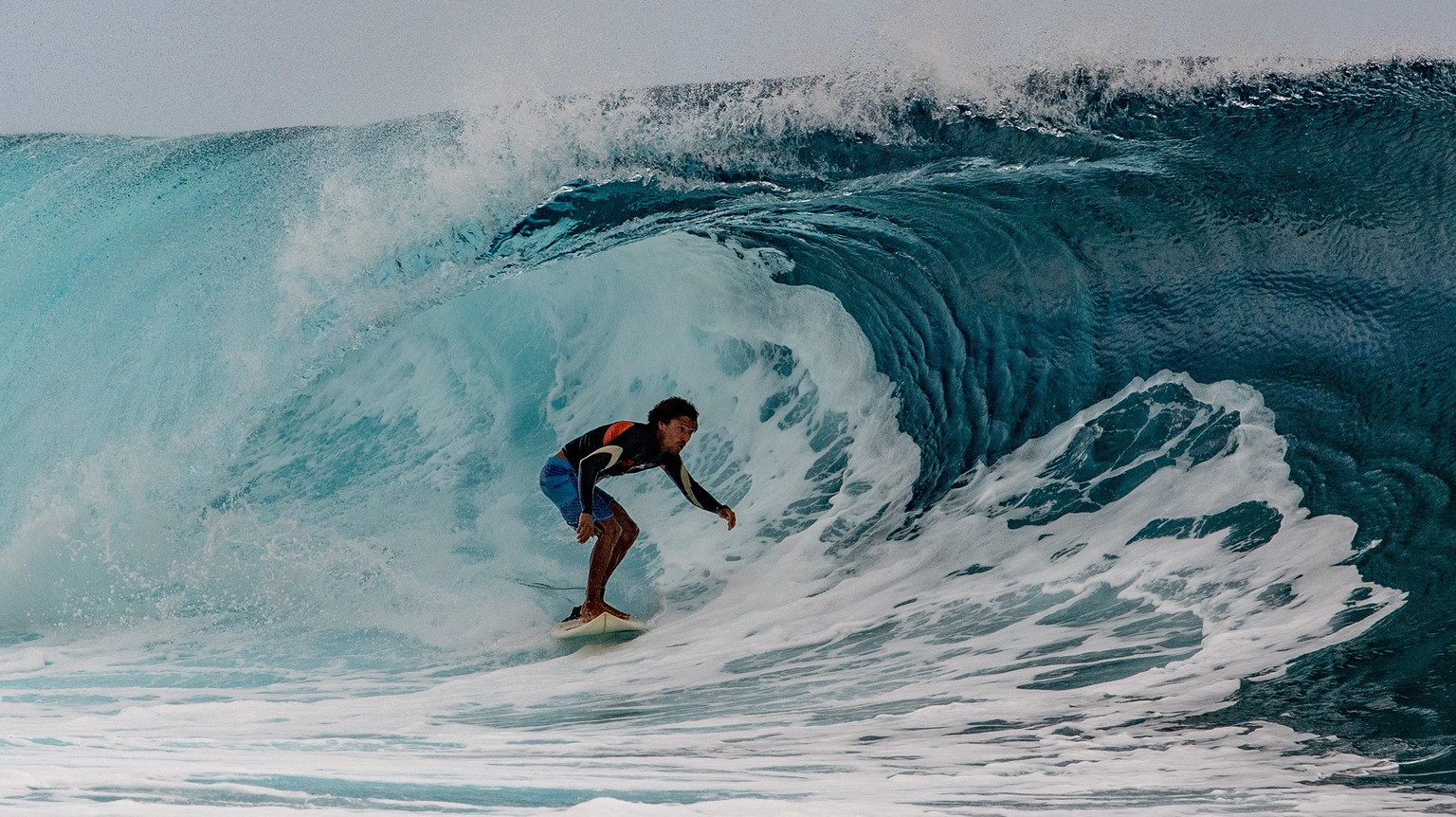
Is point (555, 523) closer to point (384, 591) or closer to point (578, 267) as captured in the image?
point (384, 591)

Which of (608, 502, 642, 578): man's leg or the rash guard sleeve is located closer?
the rash guard sleeve

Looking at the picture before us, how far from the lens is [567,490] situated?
4.97 meters

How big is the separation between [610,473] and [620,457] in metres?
0.10

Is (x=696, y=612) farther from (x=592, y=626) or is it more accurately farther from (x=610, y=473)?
(x=610, y=473)

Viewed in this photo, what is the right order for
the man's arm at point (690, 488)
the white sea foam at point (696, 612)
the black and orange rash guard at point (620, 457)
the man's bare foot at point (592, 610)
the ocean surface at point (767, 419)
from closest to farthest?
the white sea foam at point (696, 612) → the ocean surface at point (767, 419) → the black and orange rash guard at point (620, 457) → the man's arm at point (690, 488) → the man's bare foot at point (592, 610)

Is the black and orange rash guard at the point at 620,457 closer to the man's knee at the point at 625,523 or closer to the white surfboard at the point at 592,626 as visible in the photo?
the man's knee at the point at 625,523

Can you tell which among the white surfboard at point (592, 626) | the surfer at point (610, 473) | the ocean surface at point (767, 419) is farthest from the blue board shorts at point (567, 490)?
the ocean surface at point (767, 419)

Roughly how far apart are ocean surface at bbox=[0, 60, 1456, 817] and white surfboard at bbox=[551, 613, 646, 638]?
0.24ft

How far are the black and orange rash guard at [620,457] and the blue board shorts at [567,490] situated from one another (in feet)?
0.27

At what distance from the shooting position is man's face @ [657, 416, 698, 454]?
4.75 meters

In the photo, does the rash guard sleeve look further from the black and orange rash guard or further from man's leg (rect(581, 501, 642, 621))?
man's leg (rect(581, 501, 642, 621))

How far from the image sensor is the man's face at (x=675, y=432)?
475 cm

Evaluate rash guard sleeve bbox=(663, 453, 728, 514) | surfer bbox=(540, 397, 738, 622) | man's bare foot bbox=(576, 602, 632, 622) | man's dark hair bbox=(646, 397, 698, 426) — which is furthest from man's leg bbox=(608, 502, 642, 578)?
man's dark hair bbox=(646, 397, 698, 426)

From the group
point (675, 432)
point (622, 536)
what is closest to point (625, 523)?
point (622, 536)
